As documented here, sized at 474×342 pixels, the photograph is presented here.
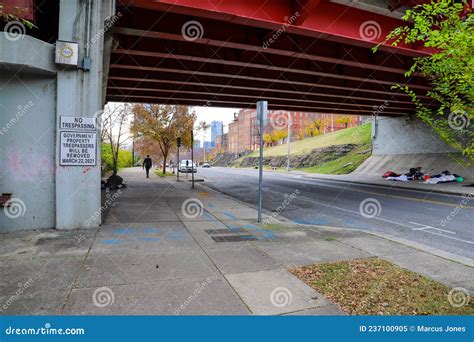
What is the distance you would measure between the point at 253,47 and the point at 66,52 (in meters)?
6.45

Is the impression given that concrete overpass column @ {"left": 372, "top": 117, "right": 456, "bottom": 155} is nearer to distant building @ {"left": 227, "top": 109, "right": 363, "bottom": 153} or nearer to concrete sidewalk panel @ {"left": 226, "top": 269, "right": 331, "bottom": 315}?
concrete sidewalk panel @ {"left": 226, "top": 269, "right": 331, "bottom": 315}

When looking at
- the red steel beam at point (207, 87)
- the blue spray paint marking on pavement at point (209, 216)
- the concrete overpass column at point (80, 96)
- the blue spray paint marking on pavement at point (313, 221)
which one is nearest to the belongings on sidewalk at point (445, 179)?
the red steel beam at point (207, 87)

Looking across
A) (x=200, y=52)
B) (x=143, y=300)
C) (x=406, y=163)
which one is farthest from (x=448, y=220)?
(x=406, y=163)

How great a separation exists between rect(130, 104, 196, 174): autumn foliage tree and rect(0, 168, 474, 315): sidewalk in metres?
20.8

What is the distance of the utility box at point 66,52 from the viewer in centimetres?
722

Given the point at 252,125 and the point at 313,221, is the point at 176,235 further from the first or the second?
the point at 252,125

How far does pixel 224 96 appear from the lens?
21094mm

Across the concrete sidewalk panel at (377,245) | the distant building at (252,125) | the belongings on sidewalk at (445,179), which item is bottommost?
the concrete sidewalk panel at (377,245)

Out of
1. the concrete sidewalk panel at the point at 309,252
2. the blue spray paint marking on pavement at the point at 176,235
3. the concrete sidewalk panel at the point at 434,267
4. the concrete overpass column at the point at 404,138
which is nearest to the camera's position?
the concrete sidewalk panel at the point at 434,267

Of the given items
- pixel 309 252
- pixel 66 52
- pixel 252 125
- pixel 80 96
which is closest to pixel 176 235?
pixel 309 252

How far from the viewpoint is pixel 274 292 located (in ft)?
13.6

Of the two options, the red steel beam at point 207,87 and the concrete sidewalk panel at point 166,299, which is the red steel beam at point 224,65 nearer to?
the red steel beam at point 207,87

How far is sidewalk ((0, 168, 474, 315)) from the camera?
375 centimetres

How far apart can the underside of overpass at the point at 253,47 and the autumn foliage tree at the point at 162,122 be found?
24.3 ft
